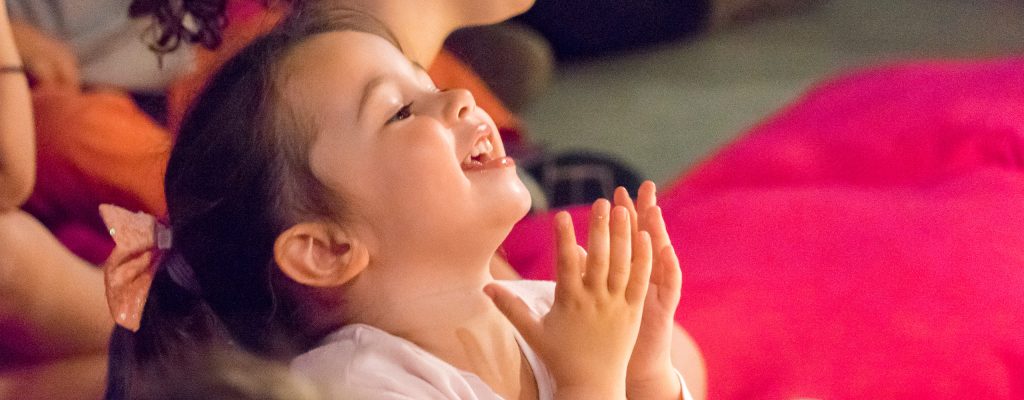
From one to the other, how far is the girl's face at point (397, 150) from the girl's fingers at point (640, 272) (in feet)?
0.19

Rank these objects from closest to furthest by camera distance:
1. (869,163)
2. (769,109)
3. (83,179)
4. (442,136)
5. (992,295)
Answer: (442,136) < (83,179) < (992,295) < (869,163) < (769,109)

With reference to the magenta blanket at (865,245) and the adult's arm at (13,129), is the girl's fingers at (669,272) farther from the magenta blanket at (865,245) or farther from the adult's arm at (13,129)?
the adult's arm at (13,129)

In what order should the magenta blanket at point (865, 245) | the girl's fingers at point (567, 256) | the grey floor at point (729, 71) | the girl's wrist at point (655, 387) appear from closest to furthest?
the girl's fingers at point (567, 256) < the girl's wrist at point (655, 387) < the magenta blanket at point (865, 245) < the grey floor at point (729, 71)

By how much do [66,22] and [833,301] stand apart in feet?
1.53

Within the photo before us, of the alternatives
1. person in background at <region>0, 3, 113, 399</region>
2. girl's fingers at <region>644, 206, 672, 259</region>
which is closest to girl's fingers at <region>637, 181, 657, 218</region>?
girl's fingers at <region>644, 206, 672, 259</region>

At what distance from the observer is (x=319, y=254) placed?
477 millimetres

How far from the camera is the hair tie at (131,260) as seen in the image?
47cm

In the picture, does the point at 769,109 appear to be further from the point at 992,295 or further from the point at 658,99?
the point at 992,295

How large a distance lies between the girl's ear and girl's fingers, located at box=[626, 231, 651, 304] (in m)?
0.11

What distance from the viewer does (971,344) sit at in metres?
0.66

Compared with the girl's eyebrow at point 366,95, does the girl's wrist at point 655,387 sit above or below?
below

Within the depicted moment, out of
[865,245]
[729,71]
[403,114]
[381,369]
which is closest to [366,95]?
[403,114]

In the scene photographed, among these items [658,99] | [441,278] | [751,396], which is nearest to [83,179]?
[441,278]

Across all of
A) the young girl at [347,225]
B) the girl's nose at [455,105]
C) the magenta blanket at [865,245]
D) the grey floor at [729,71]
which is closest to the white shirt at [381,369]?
the young girl at [347,225]
